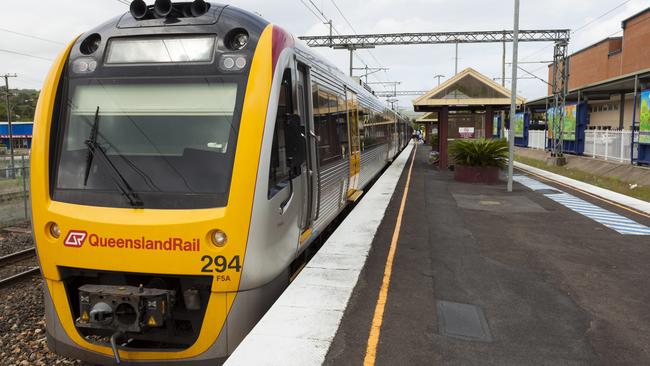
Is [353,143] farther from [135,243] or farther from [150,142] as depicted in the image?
[135,243]

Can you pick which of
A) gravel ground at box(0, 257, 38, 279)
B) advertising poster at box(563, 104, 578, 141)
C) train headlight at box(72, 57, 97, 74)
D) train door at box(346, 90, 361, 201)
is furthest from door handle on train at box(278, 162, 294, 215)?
advertising poster at box(563, 104, 578, 141)

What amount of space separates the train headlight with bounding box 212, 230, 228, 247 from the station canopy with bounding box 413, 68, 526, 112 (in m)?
18.4

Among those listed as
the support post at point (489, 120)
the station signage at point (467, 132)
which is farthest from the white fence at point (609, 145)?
the station signage at point (467, 132)

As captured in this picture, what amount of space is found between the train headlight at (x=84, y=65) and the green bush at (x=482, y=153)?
48.3ft

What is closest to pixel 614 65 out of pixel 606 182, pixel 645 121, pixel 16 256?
pixel 645 121

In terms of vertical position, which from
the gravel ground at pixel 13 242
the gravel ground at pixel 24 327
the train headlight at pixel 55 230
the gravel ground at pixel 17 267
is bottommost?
the gravel ground at pixel 13 242

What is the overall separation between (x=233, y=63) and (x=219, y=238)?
5.03ft

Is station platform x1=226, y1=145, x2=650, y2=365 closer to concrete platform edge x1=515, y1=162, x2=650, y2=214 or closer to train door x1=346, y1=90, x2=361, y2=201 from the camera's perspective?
train door x1=346, y1=90, x2=361, y2=201

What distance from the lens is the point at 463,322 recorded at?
4727 millimetres

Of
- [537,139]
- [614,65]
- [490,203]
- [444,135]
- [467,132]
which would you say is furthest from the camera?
[614,65]

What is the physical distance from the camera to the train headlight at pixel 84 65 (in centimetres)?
455

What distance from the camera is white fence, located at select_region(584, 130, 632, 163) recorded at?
20.1 m

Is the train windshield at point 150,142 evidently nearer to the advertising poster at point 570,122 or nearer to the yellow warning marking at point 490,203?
the yellow warning marking at point 490,203

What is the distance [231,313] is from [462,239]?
527 cm
